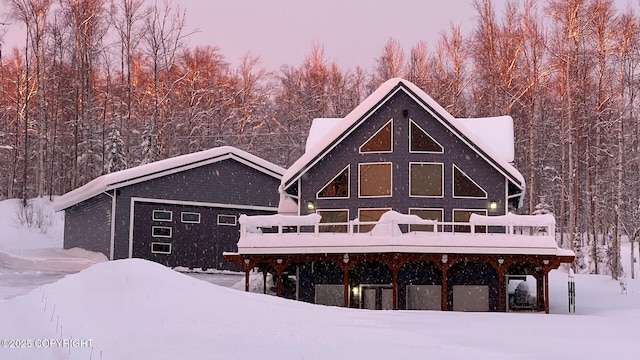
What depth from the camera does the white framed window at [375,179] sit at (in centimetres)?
2900

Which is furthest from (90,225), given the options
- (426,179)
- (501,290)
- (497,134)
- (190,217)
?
(501,290)

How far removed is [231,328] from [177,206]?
19.9 m

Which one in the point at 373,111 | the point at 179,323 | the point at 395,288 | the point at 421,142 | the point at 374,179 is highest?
the point at 373,111

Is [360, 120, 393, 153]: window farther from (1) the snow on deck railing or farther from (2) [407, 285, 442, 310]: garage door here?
(2) [407, 285, 442, 310]: garage door

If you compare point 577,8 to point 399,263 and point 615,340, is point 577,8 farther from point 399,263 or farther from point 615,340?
point 615,340

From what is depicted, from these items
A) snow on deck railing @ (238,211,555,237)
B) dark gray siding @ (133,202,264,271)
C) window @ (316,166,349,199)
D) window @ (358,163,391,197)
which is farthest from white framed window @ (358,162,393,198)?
dark gray siding @ (133,202,264,271)

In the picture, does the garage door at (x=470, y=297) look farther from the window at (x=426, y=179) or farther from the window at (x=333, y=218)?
the window at (x=333, y=218)

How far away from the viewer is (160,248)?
3334 centimetres

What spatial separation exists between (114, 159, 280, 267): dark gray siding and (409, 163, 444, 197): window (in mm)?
9198

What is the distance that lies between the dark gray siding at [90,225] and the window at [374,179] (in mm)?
11496

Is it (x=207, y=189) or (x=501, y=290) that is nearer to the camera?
(x=501, y=290)

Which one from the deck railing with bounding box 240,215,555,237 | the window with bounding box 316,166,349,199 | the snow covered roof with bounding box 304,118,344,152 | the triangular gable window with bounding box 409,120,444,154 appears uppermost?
the snow covered roof with bounding box 304,118,344,152

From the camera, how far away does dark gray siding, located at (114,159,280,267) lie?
32656mm

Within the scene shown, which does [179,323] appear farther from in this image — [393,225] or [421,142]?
[421,142]
